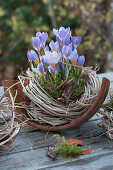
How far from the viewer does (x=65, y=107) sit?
118cm

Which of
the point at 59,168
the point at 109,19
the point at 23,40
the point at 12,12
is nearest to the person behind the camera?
the point at 59,168

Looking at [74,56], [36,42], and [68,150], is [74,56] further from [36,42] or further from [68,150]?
[68,150]

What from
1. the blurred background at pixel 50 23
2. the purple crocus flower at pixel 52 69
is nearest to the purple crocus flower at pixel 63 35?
the purple crocus flower at pixel 52 69

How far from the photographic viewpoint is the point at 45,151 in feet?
3.47

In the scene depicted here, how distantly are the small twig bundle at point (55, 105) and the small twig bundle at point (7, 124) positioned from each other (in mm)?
154

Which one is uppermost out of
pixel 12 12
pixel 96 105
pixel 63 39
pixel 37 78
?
pixel 12 12

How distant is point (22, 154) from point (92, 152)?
222mm

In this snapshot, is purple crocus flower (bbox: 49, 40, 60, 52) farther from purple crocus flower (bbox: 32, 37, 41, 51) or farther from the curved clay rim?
the curved clay rim

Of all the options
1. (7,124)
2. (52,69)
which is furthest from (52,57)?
(7,124)

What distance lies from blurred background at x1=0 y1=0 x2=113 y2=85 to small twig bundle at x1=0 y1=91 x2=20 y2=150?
3.60 m

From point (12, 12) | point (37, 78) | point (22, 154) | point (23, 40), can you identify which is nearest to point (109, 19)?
point (23, 40)

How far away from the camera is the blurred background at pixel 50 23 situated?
480 centimetres

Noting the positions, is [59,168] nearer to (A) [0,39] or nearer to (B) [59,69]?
(B) [59,69]

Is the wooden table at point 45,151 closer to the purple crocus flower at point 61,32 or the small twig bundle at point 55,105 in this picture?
the small twig bundle at point 55,105
